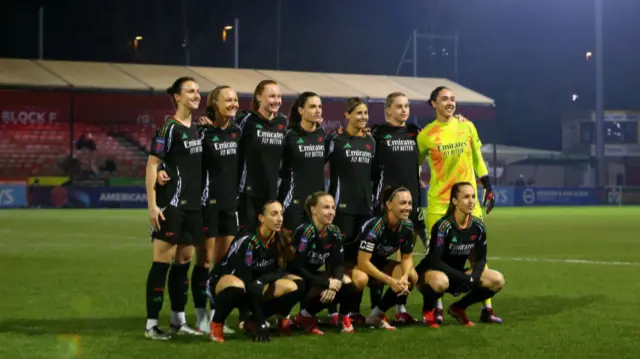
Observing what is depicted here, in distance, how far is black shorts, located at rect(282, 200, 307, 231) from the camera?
359 inches

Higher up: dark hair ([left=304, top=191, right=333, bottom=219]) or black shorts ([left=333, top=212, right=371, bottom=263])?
dark hair ([left=304, top=191, right=333, bottom=219])

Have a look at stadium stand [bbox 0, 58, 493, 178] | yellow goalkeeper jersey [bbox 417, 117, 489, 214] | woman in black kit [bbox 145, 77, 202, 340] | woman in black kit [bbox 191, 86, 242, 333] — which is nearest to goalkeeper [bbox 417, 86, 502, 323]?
yellow goalkeeper jersey [bbox 417, 117, 489, 214]

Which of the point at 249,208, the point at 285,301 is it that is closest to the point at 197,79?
the point at 249,208

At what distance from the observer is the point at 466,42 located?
215 feet

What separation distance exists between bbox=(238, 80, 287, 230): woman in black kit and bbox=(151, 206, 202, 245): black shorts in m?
0.80

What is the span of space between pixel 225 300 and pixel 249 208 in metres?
1.36

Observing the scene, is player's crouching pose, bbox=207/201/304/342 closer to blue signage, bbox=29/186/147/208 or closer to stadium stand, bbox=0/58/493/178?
blue signage, bbox=29/186/147/208

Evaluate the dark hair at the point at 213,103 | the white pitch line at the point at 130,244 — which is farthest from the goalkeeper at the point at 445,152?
the white pitch line at the point at 130,244

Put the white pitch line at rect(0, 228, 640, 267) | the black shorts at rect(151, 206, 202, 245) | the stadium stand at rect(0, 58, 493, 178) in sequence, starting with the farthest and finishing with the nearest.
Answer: the stadium stand at rect(0, 58, 493, 178)
the white pitch line at rect(0, 228, 640, 267)
the black shorts at rect(151, 206, 202, 245)

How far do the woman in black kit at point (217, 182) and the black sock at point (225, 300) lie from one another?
52cm

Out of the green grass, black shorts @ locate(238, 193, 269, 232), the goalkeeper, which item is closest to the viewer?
the green grass

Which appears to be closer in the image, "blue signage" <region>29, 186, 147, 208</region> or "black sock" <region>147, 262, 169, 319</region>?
"black sock" <region>147, 262, 169, 319</region>

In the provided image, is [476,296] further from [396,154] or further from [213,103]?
[213,103]

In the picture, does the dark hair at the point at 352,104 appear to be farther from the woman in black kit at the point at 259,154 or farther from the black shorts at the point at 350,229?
the black shorts at the point at 350,229
